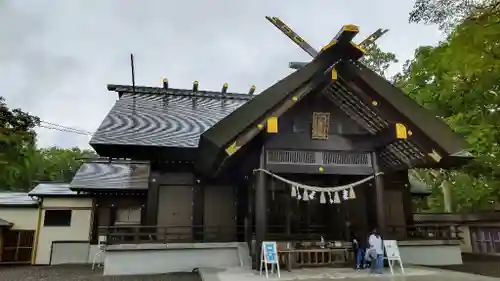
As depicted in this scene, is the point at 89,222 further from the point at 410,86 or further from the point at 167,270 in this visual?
the point at 410,86

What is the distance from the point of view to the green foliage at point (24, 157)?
11.9m

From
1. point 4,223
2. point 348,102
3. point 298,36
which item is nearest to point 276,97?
point 298,36

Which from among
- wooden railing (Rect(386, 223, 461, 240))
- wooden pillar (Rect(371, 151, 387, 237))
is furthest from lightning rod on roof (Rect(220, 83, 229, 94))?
wooden railing (Rect(386, 223, 461, 240))

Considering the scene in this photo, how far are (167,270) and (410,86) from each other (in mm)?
14169

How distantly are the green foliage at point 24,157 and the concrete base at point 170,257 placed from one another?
5764 millimetres

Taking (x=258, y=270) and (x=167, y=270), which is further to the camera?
(x=167, y=270)

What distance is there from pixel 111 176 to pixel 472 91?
13.8 metres

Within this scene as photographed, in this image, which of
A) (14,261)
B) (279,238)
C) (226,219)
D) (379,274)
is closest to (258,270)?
(279,238)

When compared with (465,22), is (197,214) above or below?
below

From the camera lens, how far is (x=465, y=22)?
20.7 ft

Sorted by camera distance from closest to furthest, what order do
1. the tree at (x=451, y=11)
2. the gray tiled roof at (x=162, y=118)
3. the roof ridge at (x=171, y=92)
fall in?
the tree at (x=451, y=11) < the gray tiled roof at (x=162, y=118) < the roof ridge at (x=171, y=92)

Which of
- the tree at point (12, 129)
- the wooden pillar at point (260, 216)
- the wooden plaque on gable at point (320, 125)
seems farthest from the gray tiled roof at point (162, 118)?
the wooden plaque on gable at point (320, 125)

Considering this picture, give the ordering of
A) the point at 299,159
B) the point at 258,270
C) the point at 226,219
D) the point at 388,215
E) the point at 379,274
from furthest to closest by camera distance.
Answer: the point at 388,215 < the point at 226,219 < the point at 299,159 < the point at 258,270 < the point at 379,274

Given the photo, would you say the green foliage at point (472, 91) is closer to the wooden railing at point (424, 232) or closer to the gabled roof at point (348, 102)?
the gabled roof at point (348, 102)
